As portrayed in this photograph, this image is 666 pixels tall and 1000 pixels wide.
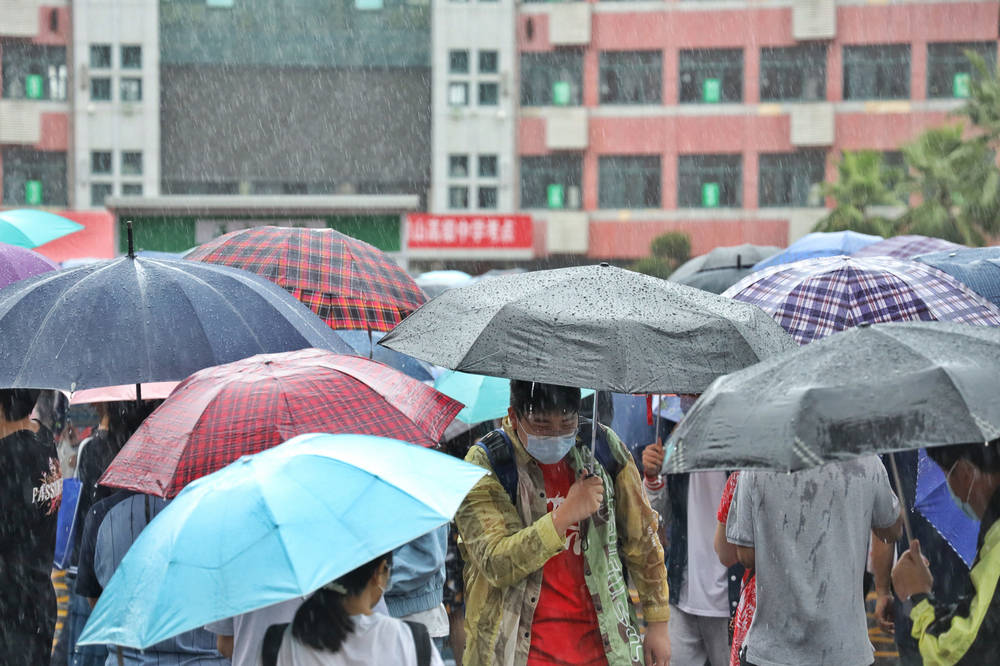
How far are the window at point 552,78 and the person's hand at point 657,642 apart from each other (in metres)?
A: 32.2

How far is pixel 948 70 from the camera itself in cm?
3453

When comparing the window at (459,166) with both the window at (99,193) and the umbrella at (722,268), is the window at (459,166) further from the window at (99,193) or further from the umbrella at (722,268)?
the umbrella at (722,268)

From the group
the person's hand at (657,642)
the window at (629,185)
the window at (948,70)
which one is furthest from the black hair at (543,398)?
the window at (948,70)

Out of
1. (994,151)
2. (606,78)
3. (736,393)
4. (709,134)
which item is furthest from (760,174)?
(736,393)

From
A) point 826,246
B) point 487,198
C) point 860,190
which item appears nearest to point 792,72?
point 860,190

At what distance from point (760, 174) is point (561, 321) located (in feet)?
107

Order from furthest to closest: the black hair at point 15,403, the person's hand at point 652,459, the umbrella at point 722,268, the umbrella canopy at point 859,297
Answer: the umbrella at point 722,268 → the person's hand at point 652,459 → the black hair at point 15,403 → the umbrella canopy at point 859,297

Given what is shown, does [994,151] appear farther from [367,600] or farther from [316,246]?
[367,600]

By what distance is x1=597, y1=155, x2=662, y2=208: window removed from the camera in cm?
3541

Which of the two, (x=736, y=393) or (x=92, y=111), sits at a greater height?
(x=92, y=111)

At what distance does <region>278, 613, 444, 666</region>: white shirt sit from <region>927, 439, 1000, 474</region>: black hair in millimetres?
1380

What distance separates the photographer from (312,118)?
35.5 m

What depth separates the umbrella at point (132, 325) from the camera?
3.90 m

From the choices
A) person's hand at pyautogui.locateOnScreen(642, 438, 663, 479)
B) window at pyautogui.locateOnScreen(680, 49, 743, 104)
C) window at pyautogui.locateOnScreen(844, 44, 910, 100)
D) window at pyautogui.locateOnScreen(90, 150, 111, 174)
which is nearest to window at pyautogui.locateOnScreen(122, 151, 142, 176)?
window at pyautogui.locateOnScreen(90, 150, 111, 174)
